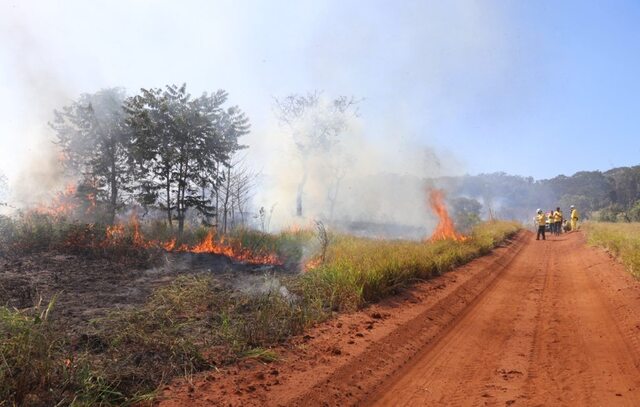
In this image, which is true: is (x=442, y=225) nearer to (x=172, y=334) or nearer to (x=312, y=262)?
(x=312, y=262)

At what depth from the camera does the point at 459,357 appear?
5598 millimetres

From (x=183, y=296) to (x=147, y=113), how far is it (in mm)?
11005

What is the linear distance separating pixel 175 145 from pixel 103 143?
378 cm

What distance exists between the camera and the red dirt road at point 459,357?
431cm

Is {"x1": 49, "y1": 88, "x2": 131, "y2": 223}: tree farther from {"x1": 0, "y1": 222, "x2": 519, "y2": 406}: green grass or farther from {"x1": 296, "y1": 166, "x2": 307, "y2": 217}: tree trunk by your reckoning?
{"x1": 296, "y1": 166, "x2": 307, "y2": 217}: tree trunk

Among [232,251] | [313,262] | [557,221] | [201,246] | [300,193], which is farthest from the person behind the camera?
[300,193]

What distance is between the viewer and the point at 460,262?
43.5ft

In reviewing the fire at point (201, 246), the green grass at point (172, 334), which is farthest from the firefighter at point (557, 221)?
the green grass at point (172, 334)

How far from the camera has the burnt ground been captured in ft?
24.4

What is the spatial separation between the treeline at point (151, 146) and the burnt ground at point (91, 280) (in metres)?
4.35

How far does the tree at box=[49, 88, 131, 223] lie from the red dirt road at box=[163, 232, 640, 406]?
14440 millimetres

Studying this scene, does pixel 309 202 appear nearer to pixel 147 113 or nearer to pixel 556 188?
pixel 147 113

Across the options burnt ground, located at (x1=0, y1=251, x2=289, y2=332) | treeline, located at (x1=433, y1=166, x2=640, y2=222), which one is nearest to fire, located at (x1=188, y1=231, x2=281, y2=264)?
burnt ground, located at (x1=0, y1=251, x2=289, y2=332)

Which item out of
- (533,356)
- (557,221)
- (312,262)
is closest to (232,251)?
(312,262)
